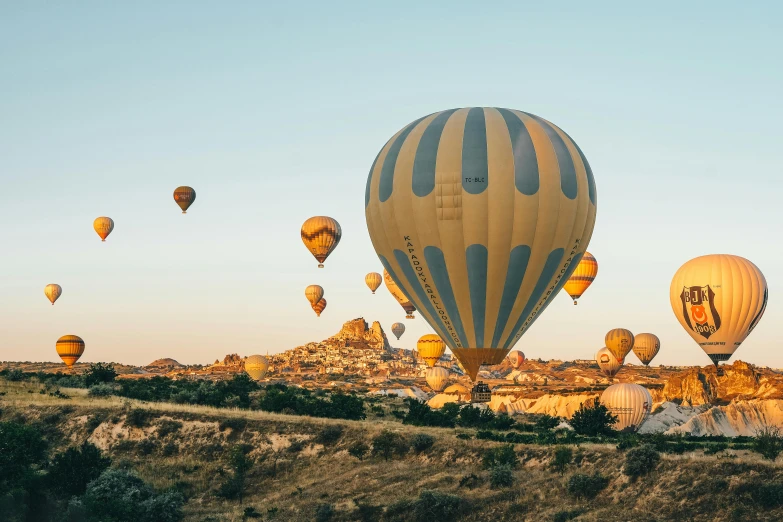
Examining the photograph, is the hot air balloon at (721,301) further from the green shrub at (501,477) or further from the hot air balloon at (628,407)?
the green shrub at (501,477)

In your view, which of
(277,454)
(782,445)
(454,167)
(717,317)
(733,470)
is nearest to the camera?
(733,470)

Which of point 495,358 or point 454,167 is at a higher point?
point 454,167

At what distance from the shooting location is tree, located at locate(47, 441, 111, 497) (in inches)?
2175

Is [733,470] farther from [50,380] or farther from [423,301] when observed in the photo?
[50,380]

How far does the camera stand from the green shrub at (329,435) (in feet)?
206

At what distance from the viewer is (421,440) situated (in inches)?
2324

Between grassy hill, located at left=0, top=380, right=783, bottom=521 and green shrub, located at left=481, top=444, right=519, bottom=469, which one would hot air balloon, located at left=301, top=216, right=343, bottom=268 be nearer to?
grassy hill, located at left=0, top=380, right=783, bottom=521

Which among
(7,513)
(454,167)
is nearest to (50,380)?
(7,513)

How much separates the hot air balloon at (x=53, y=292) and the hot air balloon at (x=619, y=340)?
84.4 meters

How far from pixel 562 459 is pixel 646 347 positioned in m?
97.8

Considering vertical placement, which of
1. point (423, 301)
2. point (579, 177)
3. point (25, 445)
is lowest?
point (25, 445)

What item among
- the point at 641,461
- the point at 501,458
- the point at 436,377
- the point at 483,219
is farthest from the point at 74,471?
the point at 436,377

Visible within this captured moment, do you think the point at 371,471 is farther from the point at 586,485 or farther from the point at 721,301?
the point at 721,301

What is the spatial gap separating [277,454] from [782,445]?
30.6 meters
